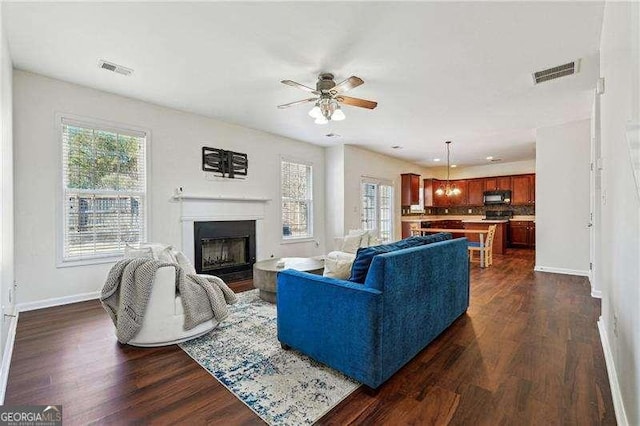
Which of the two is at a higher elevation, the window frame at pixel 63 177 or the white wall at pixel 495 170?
the white wall at pixel 495 170

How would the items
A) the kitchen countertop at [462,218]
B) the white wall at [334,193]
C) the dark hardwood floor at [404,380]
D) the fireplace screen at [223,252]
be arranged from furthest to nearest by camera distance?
the kitchen countertop at [462,218]
the white wall at [334,193]
the fireplace screen at [223,252]
the dark hardwood floor at [404,380]

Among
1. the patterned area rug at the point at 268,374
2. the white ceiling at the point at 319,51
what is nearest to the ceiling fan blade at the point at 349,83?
the white ceiling at the point at 319,51

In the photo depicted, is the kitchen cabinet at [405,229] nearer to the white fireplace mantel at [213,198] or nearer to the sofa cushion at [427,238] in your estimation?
the white fireplace mantel at [213,198]

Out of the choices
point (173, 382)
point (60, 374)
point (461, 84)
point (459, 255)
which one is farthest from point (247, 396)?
point (461, 84)

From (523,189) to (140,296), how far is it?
9968 millimetres

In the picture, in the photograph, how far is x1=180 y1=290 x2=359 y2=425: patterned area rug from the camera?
5.78ft

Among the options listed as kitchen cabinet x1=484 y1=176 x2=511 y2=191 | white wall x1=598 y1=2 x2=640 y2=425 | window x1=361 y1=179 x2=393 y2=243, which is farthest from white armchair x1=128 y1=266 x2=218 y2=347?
kitchen cabinet x1=484 y1=176 x2=511 y2=191

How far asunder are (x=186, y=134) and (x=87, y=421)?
397cm

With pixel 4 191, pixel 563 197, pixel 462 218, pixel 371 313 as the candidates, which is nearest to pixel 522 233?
pixel 462 218

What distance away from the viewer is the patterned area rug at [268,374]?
5.78ft

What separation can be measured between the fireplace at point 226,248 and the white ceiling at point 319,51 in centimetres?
188

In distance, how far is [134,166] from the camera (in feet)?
13.9

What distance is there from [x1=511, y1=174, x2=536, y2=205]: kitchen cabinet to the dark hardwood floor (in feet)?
21.7

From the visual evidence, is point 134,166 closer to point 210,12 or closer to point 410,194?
point 210,12
